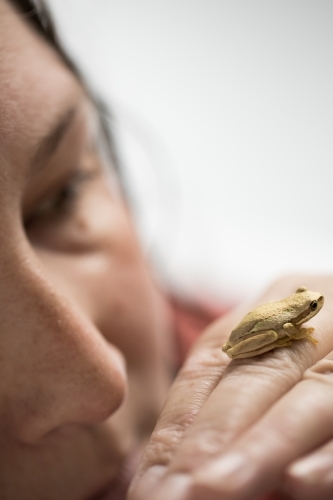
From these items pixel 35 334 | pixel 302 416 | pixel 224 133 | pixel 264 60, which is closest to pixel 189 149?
pixel 224 133

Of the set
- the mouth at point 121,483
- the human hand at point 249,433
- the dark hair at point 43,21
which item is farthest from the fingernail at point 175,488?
the dark hair at point 43,21

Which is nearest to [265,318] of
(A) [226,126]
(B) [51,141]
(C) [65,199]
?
(B) [51,141]

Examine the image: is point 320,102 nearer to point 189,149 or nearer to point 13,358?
point 189,149

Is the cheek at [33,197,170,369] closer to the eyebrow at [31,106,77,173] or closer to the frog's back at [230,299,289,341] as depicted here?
the eyebrow at [31,106,77,173]

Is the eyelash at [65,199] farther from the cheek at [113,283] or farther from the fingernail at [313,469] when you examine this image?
the fingernail at [313,469]

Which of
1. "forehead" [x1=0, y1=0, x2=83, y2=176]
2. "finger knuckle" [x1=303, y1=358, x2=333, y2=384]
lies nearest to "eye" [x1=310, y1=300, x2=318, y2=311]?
"finger knuckle" [x1=303, y1=358, x2=333, y2=384]

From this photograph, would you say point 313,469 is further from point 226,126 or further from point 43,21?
point 226,126
